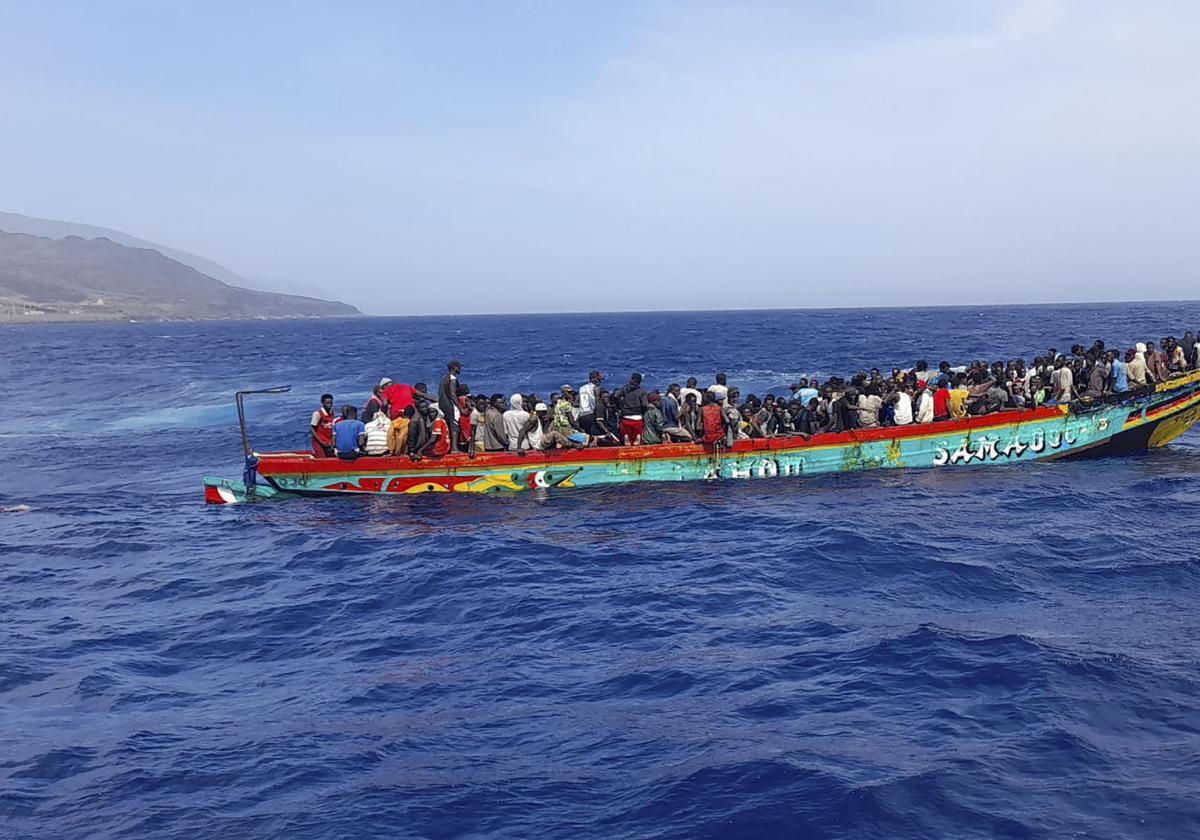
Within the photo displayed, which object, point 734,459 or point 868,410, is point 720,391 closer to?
point 734,459

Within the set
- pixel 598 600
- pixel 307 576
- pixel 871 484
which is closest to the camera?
pixel 598 600

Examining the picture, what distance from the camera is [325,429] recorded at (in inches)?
738

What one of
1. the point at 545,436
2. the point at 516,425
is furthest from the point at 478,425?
the point at 545,436

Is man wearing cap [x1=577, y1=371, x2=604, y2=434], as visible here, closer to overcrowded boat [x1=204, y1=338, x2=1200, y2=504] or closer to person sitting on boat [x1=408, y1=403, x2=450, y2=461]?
overcrowded boat [x1=204, y1=338, x2=1200, y2=504]

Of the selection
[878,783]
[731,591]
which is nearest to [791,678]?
[878,783]

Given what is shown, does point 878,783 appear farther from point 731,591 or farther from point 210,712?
point 210,712

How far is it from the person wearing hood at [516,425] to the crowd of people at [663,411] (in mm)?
20

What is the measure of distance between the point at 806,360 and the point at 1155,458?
134 ft

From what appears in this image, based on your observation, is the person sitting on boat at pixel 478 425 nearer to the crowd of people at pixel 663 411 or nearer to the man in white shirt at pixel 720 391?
the crowd of people at pixel 663 411

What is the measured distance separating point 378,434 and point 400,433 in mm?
513

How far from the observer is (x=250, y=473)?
18.8 meters

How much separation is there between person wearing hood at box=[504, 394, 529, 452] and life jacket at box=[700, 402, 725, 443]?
3.55 meters

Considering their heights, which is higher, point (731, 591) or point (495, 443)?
point (495, 443)

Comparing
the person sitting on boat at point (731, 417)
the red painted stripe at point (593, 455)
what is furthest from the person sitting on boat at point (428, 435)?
the person sitting on boat at point (731, 417)
